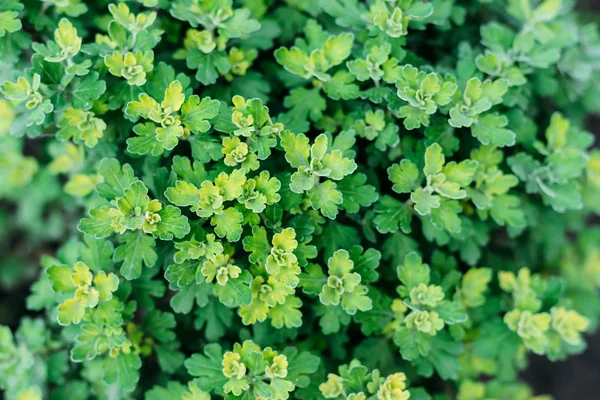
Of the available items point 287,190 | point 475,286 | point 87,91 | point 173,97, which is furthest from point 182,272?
point 475,286

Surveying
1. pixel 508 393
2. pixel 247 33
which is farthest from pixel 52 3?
pixel 508 393

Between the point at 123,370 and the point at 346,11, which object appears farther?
the point at 346,11

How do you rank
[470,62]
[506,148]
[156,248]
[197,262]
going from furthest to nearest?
1. [506,148]
2. [470,62]
3. [156,248]
4. [197,262]

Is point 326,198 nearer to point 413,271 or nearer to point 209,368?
point 413,271

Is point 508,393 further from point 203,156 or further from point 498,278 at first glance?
point 203,156

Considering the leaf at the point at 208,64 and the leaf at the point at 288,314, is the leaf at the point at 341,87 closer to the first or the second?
the leaf at the point at 208,64

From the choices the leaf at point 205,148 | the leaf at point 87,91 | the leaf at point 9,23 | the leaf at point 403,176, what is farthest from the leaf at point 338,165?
the leaf at point 9,23

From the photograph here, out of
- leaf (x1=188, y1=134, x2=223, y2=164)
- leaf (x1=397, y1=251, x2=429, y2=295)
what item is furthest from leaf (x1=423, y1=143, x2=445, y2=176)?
leaf (x1=188, y1=134, x2=223, y2=164)
